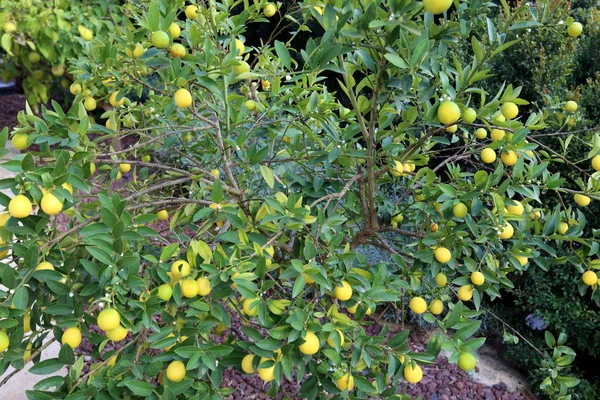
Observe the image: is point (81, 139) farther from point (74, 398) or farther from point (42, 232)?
point (74, 398)

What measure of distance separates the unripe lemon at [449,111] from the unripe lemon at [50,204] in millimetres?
854

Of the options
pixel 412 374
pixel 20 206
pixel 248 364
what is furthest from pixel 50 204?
pixel 412 374

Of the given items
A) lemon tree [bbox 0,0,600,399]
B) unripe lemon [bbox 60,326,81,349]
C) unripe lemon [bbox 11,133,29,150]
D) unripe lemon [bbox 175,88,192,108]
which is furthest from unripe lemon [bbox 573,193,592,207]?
unripe lemon [bbox 11,133,29,150]

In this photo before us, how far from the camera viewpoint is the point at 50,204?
1.02 metres

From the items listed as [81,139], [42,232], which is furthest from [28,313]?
[81,139]

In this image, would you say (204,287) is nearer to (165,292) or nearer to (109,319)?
(165,292)

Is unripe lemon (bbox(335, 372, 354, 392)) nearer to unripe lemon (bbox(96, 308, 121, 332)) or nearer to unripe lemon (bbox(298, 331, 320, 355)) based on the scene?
unripe lemon (bbox(298, 331, 320, 355))

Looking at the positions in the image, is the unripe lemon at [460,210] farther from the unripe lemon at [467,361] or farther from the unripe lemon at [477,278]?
the unripe lemon at [467,361]

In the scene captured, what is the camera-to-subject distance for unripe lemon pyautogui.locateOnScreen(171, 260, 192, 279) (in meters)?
1.13

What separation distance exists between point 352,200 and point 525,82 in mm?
1743

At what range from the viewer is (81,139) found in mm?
1256

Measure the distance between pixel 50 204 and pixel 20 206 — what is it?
0.06m

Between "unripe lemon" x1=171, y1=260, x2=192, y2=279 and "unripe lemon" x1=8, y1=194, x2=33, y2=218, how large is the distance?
328 mm

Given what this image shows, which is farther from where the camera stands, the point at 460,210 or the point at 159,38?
the point at 460,210
